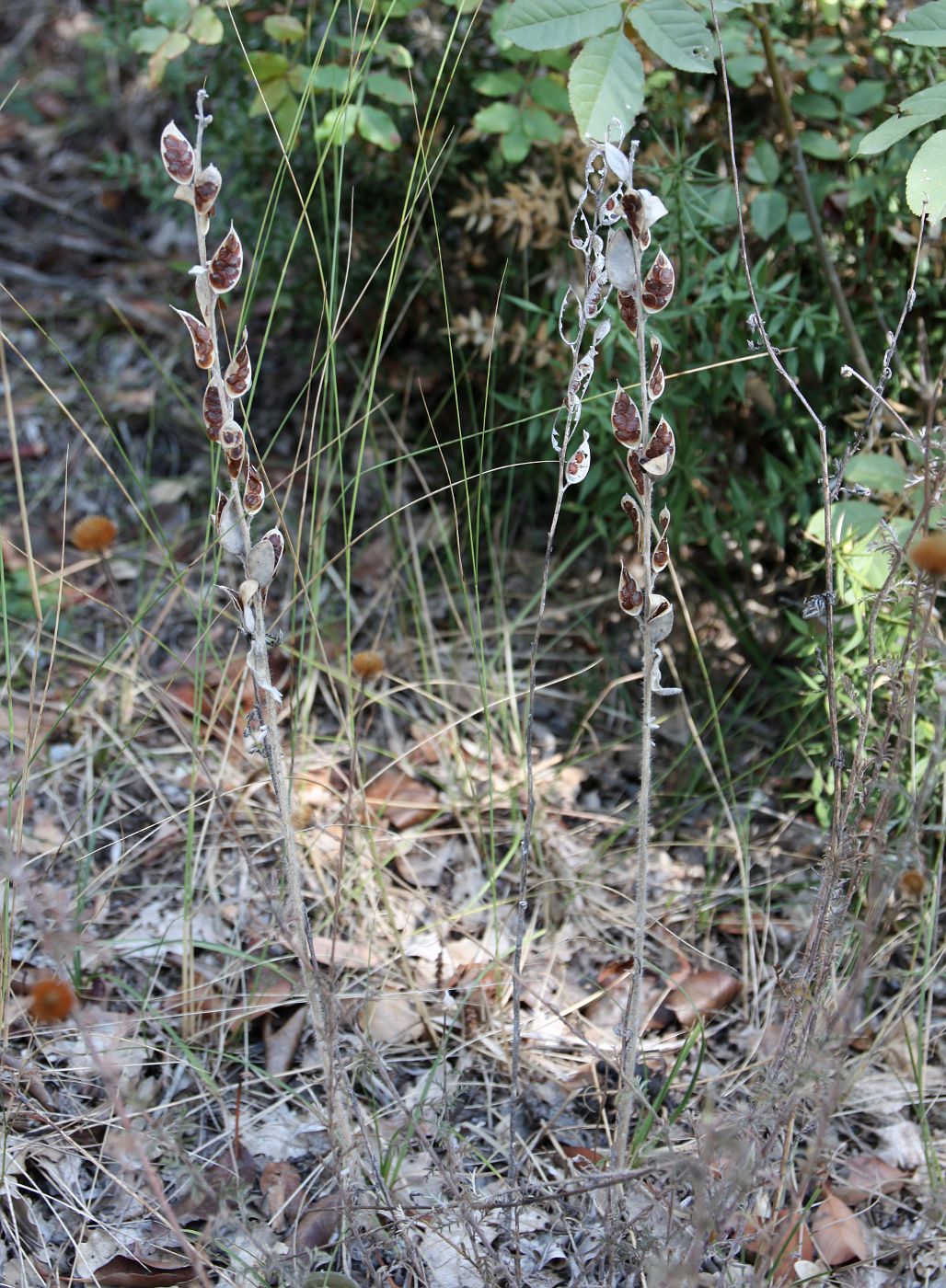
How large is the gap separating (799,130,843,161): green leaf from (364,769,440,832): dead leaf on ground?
135 cm

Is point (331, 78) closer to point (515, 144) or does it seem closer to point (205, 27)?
point (205, 27)

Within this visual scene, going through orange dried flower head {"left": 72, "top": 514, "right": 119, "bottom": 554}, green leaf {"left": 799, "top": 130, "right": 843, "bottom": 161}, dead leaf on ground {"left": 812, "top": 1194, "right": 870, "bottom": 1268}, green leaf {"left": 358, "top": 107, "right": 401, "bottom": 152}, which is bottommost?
dead leaf on ground {"left": 812, "top": 1194, "right": 870, "bottom": 1268}

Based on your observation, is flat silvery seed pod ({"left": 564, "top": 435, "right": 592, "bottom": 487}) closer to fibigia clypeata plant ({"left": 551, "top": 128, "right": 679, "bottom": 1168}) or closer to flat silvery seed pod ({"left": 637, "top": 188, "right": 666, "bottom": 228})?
fibigia clypeata plant ({"left": 551, "top": 128, "right": 679, "bottom": 1168})

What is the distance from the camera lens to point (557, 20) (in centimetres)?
157

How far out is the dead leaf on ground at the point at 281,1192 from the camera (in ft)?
5.09

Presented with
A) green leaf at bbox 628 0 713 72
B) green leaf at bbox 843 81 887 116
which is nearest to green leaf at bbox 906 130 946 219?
green leaf at bbox 628 0 713 72

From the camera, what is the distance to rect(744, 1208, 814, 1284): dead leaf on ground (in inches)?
48.1

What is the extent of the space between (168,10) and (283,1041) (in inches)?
68.1

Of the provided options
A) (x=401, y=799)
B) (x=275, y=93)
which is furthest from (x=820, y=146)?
(x=401, y=799)

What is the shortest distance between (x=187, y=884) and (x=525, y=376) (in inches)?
50.8

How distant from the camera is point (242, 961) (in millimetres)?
1832

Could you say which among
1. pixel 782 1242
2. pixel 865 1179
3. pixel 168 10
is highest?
pixel 168 10

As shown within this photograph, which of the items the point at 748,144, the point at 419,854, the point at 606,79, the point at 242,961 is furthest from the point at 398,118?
the point at 242,961

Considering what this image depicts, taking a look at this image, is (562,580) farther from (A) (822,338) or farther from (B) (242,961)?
(B) (242,961)
